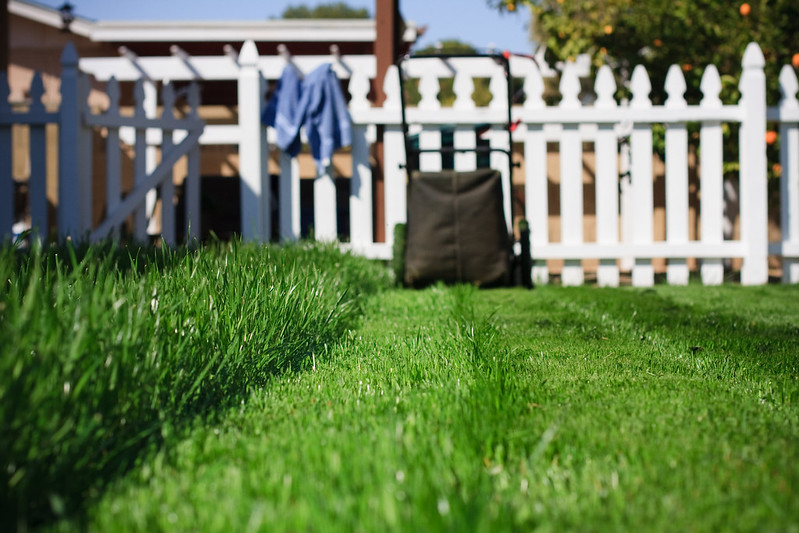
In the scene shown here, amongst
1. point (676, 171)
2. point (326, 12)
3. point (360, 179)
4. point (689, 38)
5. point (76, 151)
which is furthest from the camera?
point (326, 12)

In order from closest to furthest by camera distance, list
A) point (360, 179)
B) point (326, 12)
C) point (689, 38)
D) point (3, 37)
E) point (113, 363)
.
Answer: point (113, 363) → point (360, 179) → point (3, 37) → point (689, 38) → point (326, 12)

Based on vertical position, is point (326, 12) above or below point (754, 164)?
above

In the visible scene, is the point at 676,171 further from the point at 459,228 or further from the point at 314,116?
the point at 314,116

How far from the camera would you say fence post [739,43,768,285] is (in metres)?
5.68

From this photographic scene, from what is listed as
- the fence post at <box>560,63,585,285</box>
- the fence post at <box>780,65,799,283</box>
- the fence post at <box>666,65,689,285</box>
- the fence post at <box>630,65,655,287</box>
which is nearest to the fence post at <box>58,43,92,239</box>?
the fence post at <box>560,63,585,285</box>

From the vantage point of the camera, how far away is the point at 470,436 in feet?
4.97

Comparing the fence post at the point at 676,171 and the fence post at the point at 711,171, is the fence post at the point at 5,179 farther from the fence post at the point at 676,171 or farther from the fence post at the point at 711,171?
the fence post at the point at 711,171

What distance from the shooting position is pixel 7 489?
121 cm

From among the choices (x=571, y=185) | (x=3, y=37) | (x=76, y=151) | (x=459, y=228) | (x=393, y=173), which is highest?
(x=3, y=37)

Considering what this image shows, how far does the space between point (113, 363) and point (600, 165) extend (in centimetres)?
480

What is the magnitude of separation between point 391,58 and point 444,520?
600 cm

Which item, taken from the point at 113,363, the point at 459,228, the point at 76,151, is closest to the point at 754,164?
the point at 459,228

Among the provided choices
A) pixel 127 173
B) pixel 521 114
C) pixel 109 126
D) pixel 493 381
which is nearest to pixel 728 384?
pixel 493 381

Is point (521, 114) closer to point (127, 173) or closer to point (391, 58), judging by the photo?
point (391, 58)
